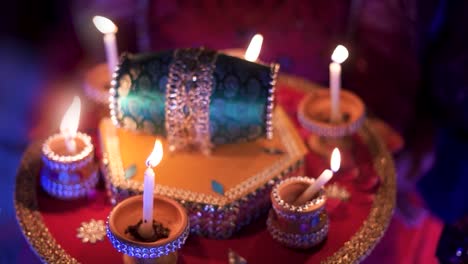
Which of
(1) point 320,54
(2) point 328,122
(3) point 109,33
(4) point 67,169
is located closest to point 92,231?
(4) point 67,169

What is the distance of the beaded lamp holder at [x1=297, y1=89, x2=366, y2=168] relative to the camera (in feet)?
3.73

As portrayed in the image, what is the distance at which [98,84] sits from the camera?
123 centimetres

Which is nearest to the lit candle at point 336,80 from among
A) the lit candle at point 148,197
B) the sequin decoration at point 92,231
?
the lit candle at point 148,197

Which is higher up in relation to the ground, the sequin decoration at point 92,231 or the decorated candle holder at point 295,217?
the decorated candle holder at point 295,217

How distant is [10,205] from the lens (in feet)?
3.98

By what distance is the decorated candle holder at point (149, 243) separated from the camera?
2.76 ft

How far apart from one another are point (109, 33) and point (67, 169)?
30cm

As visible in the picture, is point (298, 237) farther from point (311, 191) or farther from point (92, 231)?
point (92, 231)

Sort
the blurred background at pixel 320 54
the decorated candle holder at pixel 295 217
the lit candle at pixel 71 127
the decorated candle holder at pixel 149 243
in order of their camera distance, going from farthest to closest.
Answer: the blurred background at pixel 320 54 → the lit candle at pixel 71 127 → the decorated candle holder at pixel 295 217 → the decorated candle holder at pixel 149 243

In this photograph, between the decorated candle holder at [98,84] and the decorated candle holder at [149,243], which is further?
the decorated candle holder at [98,84]

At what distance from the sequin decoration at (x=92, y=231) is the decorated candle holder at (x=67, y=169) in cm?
7

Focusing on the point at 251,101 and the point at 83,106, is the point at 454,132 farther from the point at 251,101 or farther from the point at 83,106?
the point at 83,106

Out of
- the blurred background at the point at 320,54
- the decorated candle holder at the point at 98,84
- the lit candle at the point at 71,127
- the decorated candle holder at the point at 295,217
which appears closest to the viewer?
the decorated candle holder at the point at 295,217

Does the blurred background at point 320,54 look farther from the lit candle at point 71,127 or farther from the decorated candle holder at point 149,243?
the decorated candle holder at point 149,243
